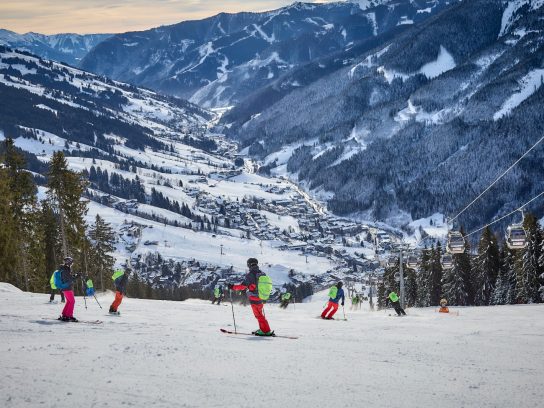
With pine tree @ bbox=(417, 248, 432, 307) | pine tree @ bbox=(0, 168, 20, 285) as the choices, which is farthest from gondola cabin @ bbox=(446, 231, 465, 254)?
pine tree @ bbox=(417, 248, 432, 307)

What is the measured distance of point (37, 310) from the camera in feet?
69.5

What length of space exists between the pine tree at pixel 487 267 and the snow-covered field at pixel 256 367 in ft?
151

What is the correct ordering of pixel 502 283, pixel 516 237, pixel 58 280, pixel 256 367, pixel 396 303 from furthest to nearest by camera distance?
1. pixel 502 283
2. pixel 516 237
3. pixel 396 303
4. pixel 58 280
5. pixel 256 367

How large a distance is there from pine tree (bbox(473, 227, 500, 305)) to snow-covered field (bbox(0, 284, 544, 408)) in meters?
46.0

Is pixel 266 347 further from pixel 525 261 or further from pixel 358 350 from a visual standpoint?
pixel 525 261

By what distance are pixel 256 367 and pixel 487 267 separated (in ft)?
181

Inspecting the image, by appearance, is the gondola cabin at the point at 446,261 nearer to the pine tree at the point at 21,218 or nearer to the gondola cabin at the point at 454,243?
the gondola cabin at the point at 454,243

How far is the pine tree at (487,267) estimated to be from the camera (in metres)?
62.4

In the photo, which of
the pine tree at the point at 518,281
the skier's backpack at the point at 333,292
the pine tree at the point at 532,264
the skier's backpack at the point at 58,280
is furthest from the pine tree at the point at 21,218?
the pine tree at the point at 518,281

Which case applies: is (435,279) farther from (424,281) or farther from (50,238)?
(50,238)

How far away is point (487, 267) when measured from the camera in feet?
207

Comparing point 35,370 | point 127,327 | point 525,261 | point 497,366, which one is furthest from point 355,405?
point 525,261

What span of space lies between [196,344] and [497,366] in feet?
20.8

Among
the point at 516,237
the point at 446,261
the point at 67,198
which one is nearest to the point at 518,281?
the point at 446,261
